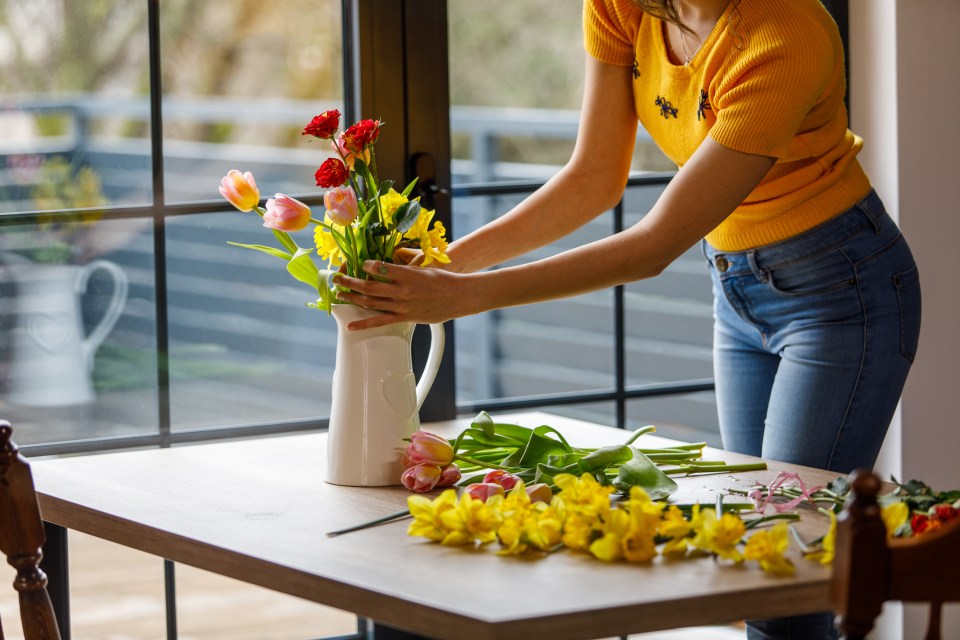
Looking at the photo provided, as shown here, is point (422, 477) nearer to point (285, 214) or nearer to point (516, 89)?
point (285, 214)

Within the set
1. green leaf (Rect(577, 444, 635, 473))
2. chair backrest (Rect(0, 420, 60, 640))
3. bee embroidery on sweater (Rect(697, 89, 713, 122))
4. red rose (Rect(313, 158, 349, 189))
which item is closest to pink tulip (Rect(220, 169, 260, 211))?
red rose (Rect(313, 158, 349, 189))

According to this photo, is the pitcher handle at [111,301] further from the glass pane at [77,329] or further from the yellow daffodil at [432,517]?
the yellow daffodil at [432,517]

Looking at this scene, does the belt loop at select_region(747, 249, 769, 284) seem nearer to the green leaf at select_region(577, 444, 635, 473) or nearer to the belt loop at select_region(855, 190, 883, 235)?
the belt loop at select_region(855, 190, 883, 235)

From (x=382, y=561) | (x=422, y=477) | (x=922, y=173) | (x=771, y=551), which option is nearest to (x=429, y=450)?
(x=422, y=477)

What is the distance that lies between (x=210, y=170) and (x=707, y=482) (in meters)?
1.20

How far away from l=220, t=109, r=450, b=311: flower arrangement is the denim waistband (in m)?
0.54

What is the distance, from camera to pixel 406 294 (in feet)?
4.92

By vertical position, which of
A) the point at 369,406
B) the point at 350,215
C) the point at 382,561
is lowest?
the point at 382,561

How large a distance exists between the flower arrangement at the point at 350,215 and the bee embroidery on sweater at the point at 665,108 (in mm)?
466

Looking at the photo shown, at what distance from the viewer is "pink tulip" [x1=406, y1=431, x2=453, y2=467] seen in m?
1.51

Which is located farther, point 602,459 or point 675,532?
point 602,459

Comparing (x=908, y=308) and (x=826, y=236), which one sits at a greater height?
(x=826, y=236)

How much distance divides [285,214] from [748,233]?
2.44 feet

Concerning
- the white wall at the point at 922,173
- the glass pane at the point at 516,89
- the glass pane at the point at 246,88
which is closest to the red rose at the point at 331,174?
the glass pane at the point at 246,88
